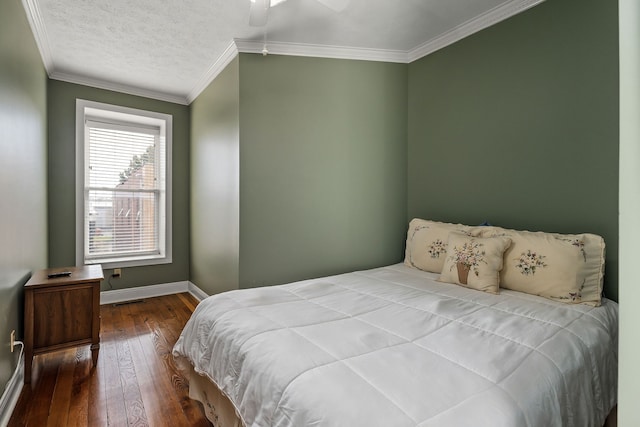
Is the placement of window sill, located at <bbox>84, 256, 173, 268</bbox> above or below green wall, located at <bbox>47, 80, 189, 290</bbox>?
below

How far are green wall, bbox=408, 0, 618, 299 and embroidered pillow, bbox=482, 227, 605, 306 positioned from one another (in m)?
0.26

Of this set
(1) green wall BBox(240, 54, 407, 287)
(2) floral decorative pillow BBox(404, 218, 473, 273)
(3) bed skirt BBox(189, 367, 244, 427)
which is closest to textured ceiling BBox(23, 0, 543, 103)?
(1) green wall BBox(240, 54, 407, 287)

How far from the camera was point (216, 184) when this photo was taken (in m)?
3.39

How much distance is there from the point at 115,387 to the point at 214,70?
113 inches

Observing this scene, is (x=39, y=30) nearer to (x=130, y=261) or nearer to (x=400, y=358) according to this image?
(x=130, y=261)

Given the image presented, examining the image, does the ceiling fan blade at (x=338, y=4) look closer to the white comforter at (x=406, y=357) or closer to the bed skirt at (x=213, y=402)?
the white comforter at (x=406, y=357)

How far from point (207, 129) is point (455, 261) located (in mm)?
2894

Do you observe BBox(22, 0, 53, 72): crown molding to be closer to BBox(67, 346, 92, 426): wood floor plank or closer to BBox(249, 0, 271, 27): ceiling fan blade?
BBox(249, 0, 271, 27): ceiling fan blade

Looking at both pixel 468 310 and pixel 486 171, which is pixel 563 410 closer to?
pixel 468 310

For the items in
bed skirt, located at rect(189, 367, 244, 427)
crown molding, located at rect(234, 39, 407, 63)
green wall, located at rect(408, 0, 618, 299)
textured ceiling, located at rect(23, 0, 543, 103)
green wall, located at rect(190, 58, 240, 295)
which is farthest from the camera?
green wall, located at rect(190, 58, 240, 295)

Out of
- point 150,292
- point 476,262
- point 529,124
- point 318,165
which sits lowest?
point 150,292

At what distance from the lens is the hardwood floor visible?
6.01 ft

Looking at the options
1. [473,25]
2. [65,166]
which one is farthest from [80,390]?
[473,25]

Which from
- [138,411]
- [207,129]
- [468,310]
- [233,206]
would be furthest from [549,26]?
[138,411]
